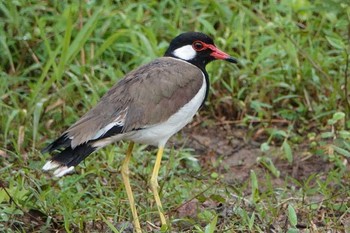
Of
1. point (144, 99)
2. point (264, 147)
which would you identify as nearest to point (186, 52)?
point (144, 99)

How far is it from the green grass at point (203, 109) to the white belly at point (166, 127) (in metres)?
0.37

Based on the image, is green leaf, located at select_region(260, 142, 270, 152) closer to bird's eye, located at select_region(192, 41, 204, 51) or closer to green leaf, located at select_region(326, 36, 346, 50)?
green leaf, located at select_region(326, 36, 346, 50)

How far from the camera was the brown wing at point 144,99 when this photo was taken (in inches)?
220

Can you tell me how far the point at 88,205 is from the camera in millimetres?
5906

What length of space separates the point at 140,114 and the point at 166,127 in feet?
0.65

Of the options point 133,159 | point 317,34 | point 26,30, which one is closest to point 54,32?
point 26,30

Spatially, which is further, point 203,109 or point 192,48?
point 203,109

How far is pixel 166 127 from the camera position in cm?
579

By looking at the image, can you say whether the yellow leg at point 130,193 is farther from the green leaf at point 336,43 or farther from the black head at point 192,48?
the green leaf at point 336,43

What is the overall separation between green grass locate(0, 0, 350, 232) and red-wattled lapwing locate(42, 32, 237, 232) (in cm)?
32

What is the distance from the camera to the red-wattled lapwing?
18.0ft

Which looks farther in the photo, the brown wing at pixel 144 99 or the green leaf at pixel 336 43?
the green leaf at pixel 336 43

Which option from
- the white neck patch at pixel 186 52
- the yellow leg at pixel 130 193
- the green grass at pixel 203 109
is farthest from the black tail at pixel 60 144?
the white neck patch at pixel 186 52

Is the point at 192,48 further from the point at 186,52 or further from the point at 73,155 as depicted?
the point at 73,155
